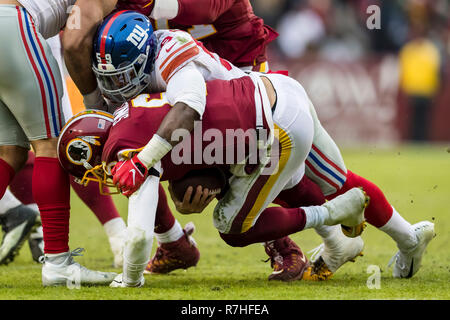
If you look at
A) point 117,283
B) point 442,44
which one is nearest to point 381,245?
point 117,283

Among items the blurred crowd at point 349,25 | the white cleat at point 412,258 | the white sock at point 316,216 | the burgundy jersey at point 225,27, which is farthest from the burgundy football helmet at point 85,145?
the blurred crowd at point 349,25

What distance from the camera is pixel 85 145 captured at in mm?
3504

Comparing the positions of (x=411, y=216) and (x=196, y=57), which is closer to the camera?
(x=196, y=57)

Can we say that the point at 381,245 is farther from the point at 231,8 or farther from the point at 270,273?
the point at 231,8

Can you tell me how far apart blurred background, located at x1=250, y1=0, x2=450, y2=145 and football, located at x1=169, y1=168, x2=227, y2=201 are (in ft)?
28.3

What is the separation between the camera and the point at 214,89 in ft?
11.8

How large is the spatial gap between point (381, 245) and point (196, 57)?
2376mm

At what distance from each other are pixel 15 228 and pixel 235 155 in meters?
1.69

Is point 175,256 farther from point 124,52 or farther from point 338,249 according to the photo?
point 124,52

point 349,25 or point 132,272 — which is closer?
point 132,272

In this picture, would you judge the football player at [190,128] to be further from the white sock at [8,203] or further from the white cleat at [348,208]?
the white sock at [8,203]

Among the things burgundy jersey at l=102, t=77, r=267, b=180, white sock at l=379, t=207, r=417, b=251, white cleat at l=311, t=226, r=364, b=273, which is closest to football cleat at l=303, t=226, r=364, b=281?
white cleat at l=311, t=226, r=364, b=273

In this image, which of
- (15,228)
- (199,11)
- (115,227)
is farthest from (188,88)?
(15,228)

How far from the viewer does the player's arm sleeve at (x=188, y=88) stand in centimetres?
338
